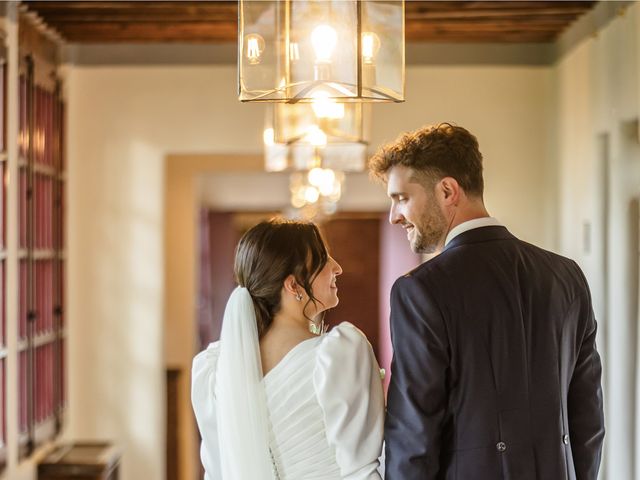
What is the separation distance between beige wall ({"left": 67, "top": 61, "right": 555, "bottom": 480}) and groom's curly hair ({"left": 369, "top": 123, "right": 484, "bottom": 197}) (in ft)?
11.8

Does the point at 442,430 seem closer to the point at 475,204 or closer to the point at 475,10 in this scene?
the point at 475,204

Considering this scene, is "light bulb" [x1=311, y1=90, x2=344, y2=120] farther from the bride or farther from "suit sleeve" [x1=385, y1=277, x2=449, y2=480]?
"suit sleeve" [x1=385, y1=277, x2=449, y2=480]

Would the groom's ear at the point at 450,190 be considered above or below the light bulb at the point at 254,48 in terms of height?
below

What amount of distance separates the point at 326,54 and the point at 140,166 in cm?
359

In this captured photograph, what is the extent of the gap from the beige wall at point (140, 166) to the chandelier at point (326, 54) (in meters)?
3.26

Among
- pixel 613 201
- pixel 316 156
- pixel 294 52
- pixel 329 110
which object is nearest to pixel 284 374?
pixel 294 52

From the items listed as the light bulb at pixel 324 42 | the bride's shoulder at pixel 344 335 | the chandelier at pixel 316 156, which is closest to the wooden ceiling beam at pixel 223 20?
the chandelier at pixel 316 156

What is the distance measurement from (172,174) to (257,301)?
564cm

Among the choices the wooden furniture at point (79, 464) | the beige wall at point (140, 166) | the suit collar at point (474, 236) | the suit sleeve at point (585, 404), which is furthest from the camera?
the beige wall at point (140, 166)

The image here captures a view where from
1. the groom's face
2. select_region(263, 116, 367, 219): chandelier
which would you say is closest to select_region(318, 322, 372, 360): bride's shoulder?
the groom's face

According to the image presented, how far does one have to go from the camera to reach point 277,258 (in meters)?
2.39

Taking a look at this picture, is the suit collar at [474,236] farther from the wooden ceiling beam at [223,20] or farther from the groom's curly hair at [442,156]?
the wooden ceiling beam at [223,20]

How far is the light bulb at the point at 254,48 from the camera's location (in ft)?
8.81

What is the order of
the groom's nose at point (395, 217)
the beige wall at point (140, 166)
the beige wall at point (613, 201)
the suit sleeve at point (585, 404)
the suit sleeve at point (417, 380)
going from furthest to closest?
the beige wall at point (140, 166)
the beige wall at point (613, 201)
the suit sleeve at point (585, 404)
the groom's nose at point (395, 217)
the suit sleeve at point (417, 380)
